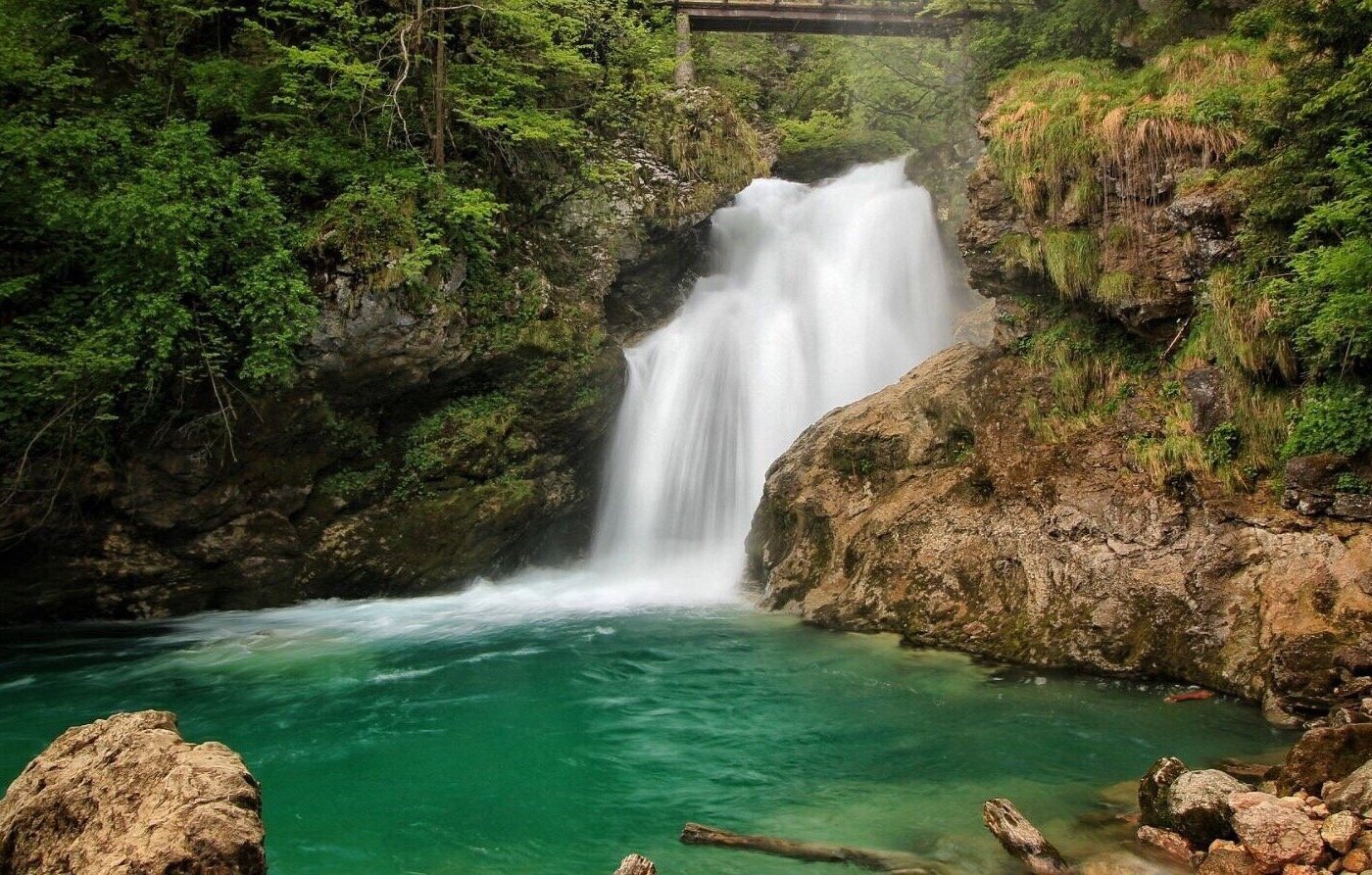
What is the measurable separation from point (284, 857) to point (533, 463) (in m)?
9.08

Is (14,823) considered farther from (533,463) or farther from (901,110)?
(901,110)

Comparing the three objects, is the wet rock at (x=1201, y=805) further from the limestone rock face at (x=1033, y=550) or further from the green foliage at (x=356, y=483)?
the green foliage at (x=356, y=483)

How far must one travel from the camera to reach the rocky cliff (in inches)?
469

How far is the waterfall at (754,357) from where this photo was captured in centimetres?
1511

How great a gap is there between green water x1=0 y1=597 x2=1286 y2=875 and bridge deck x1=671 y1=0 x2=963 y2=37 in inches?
586

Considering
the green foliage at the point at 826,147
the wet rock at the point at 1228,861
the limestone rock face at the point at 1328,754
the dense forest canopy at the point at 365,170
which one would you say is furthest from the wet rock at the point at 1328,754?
the green foliage at the point at 826,147

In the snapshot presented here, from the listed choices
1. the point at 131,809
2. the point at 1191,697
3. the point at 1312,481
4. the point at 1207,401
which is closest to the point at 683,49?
the point at 1207,401

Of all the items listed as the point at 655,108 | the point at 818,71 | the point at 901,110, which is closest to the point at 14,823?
the point at 655,108

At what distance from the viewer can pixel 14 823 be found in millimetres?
3713

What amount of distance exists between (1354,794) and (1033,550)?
487 centimetres

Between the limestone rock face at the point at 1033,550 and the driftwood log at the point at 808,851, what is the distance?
422 cm

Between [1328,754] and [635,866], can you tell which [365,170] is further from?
[1328,754]

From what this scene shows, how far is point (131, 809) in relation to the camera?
11.9ft

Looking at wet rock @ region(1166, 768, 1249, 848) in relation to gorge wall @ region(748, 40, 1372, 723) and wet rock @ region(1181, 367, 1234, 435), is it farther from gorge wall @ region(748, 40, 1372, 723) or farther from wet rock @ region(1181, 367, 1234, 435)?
wet rock @ region(1181, 367, 1234, 435)
